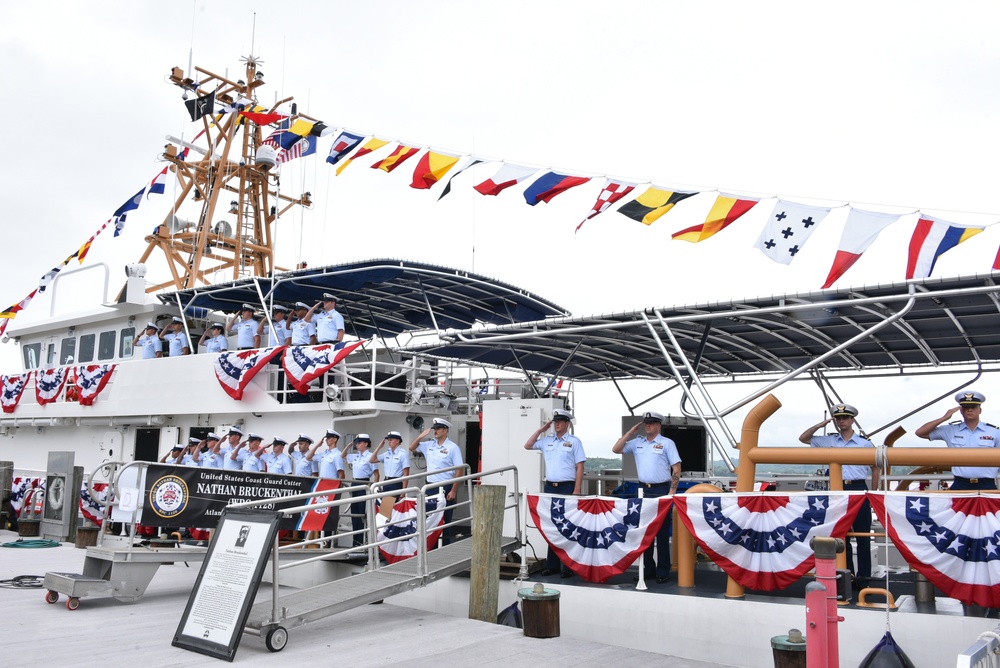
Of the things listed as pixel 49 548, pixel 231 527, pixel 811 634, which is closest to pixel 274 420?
pixel 49 548

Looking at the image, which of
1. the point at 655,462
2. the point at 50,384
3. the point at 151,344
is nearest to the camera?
the point at 655,462

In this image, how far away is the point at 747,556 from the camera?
735cm

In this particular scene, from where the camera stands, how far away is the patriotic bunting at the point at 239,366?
43.8 feet

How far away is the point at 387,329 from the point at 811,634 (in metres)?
13.0

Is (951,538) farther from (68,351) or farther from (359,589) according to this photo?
(68,351)

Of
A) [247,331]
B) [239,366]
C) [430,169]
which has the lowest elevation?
[239,366]

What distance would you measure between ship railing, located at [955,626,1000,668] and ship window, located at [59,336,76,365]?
18.4m

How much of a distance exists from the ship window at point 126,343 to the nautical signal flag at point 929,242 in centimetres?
1467

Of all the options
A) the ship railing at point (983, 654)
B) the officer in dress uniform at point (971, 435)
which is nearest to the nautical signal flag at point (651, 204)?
the officer in dress uniform at point (971, 435)

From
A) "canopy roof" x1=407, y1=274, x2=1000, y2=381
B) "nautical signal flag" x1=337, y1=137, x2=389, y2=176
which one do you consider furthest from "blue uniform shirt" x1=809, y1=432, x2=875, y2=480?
"nautical signal flag" x1=337, y1=137, x2=389, y2=176

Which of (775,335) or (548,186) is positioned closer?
(775,335)

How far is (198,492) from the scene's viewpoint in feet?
30.4

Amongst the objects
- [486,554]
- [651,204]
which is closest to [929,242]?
[651,204]

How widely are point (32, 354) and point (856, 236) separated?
18.6 meters
